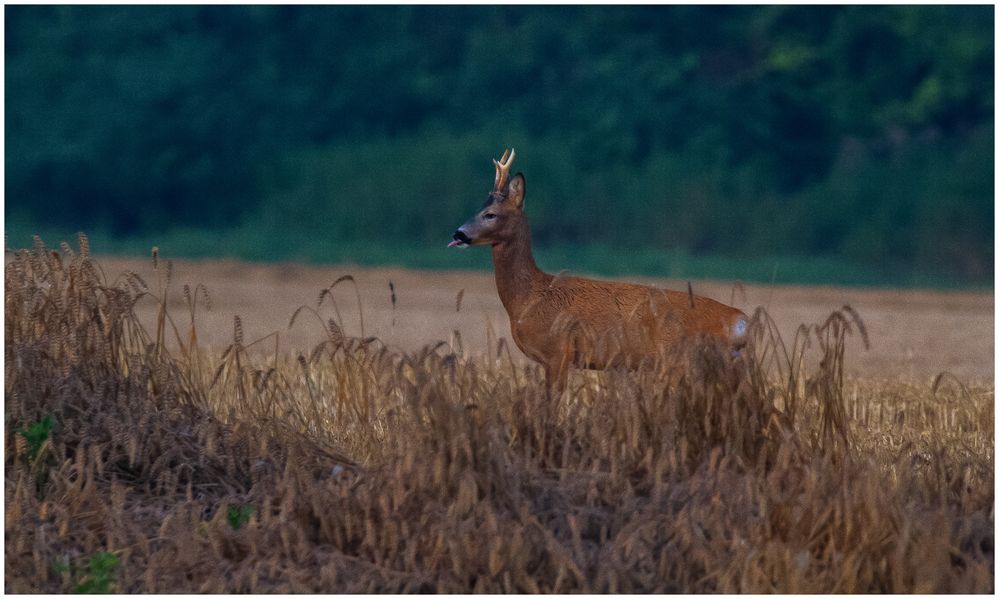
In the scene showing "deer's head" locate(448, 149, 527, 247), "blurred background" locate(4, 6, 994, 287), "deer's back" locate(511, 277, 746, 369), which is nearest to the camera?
"deer's back" locate(511, 277, 746, 369)

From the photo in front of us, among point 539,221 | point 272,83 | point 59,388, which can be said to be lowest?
point 59,388

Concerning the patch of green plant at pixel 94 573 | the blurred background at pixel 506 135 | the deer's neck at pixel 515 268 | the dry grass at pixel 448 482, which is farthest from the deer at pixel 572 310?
the blurred background at pixel 506 135

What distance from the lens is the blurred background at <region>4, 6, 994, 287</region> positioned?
25172 millimetres

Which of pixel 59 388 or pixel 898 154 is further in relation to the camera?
pixel 898 154

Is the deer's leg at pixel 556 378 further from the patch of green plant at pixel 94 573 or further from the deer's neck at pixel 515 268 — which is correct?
the patch of green plant at pixel 94 573

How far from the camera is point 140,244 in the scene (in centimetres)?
2575

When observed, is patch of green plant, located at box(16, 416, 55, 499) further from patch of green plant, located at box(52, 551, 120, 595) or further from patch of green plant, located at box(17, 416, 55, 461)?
patch of green plant, located at box(52, 551, 120, 595)

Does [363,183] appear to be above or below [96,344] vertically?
above

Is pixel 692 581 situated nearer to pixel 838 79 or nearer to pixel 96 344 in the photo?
pixel 96 344

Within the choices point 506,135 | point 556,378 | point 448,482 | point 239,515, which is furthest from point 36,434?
point 506,135

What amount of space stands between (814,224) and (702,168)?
2.13 m

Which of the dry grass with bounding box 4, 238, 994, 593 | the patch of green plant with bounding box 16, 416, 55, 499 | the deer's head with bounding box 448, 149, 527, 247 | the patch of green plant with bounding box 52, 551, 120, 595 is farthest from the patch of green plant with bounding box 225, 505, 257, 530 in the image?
the deer's head with bounding box 448, 149, 527, 247

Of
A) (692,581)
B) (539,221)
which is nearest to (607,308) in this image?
(692,581)

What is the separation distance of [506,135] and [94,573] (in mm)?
22386
